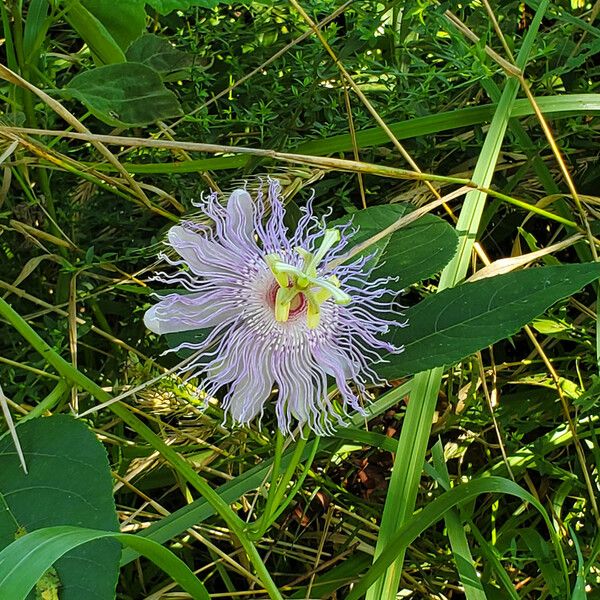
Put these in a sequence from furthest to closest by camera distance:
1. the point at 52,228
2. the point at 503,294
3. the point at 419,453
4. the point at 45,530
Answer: the point at 52,228 → the point at 419,453 → the point at 503,294 → the point at 45,530

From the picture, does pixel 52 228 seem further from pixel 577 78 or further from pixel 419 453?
pixel 577 78

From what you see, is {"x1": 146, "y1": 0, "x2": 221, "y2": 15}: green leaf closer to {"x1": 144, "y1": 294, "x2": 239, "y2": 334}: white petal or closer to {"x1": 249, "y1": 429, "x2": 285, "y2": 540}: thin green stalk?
{"x1": 144, "y1": 294, "x2": 239, "y2": 334}: white petal

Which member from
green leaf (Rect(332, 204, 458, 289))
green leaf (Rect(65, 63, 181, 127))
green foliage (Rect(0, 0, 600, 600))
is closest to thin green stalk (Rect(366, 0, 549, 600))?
green foliage (Rect(0, 0, 600, 600))

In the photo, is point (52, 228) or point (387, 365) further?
point (52, 228)

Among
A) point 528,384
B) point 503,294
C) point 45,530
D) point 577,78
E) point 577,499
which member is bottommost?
point 577,499

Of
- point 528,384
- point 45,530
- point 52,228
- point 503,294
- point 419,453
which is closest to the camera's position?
point 45,530

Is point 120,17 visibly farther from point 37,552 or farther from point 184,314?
point 37,552

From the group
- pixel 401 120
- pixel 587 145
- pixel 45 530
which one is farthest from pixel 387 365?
pixel 587 145
